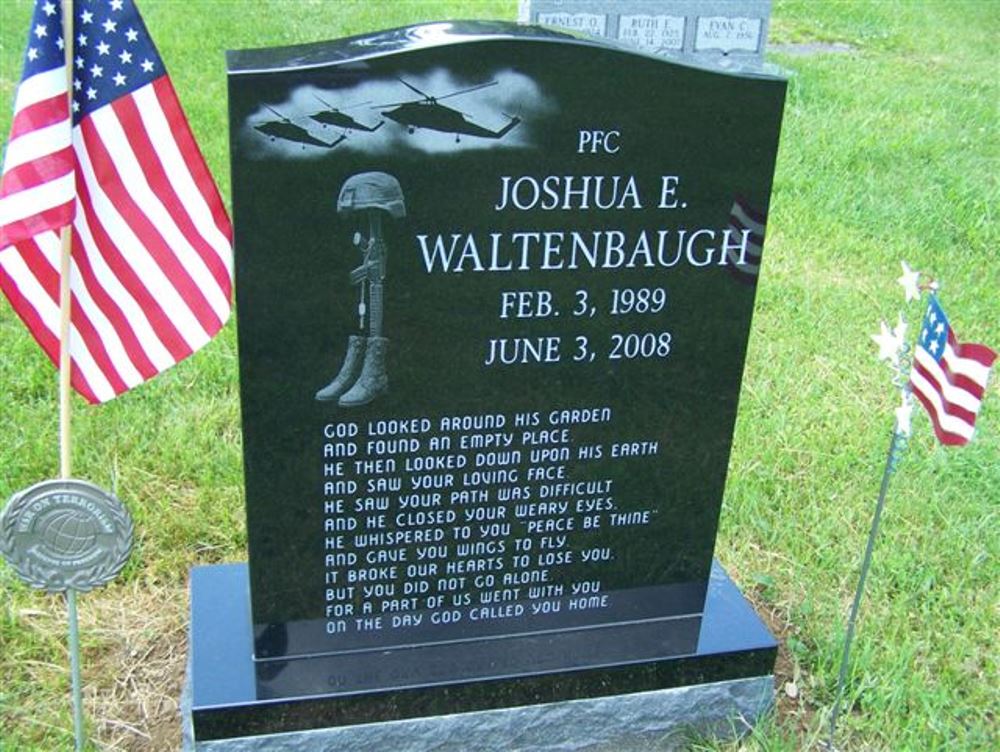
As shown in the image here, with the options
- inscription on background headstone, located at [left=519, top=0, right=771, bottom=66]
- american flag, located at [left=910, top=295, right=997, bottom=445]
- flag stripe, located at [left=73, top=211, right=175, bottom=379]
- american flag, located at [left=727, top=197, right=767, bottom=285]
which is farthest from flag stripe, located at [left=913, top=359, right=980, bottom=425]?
inscription on background headstone, located at [left=519, top=0, right=771, bottom=66]

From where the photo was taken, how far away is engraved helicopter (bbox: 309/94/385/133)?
7.41 feet

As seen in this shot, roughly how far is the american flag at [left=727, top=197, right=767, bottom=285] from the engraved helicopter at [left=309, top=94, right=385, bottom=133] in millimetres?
874

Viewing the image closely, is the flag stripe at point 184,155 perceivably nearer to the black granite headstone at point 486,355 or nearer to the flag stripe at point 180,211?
the flag stripe at point 180,211

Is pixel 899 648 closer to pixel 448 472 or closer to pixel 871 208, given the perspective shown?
pixel 448 472

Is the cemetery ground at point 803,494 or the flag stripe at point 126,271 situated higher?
the flag stripe at point 126,271

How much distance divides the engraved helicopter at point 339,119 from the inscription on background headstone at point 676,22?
3.28m

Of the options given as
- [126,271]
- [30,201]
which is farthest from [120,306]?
[30,201]

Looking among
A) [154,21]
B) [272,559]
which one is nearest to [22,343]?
[272,559]

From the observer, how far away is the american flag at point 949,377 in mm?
2512

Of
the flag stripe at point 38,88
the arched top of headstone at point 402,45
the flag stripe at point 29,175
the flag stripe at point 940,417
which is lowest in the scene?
the flag stripe at point 940,417

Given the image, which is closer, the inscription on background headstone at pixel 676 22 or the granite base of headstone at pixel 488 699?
the granite base of headstone at pixel 488 699

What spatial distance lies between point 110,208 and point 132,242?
0.09 meters

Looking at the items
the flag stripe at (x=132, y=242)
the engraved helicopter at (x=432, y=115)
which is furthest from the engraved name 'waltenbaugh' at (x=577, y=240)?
the flag stripe at (x=132, y=242)

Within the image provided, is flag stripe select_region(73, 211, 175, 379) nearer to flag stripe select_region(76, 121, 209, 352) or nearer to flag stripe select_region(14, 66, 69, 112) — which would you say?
flag stripe select_region(76, 121, 209, 352)
